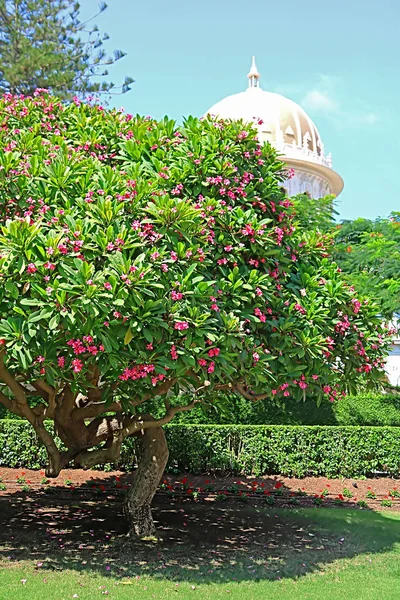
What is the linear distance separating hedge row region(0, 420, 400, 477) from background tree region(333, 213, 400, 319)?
3.32m

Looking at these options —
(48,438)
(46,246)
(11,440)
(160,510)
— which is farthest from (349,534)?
(11,440)

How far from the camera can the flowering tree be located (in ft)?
20.9

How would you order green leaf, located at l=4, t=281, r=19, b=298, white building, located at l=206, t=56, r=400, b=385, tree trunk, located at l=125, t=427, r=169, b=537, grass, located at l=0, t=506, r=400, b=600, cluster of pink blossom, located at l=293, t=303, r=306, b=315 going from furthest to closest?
white building, located at l=206, t=56, r=400, b=385 < tree trunk, located at l=125, t=427, r=169, b=537 < cluster of pink blossom, located at l=293, t=303, r=306, b=315 < grass, located at l=0, t=506, r=400, b=600 < green leaf, located at l=4, t=281, r=19, b=298

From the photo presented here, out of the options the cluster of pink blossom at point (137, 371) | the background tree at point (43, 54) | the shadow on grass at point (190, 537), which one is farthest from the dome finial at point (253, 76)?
the cluster of pink blossom at point (137, 371)

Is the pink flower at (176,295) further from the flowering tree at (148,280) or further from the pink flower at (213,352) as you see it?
the pink flower at (213,352)

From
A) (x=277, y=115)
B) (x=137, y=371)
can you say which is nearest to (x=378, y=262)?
(x=137, y=371)

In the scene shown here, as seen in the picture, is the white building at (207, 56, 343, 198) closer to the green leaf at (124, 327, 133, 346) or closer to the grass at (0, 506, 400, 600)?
the grass at (0, 506, 400, 600)

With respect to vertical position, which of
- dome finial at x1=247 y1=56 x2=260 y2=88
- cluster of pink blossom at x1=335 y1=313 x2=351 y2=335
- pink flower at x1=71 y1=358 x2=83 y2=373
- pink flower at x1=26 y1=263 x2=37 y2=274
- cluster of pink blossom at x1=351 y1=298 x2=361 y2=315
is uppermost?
dome finial at x1=247 y1=56 x2=260 y2=88

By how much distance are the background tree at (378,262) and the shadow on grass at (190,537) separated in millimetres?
5855

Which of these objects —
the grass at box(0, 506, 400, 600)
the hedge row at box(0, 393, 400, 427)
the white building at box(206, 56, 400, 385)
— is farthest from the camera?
the white building at box(206, 56, 400, 385)

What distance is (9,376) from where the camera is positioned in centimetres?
777

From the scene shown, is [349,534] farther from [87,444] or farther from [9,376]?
[9,376]

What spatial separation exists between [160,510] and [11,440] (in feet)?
15.4

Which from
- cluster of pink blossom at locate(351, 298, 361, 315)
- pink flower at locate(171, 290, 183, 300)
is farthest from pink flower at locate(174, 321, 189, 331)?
cluster of pink blossom at locate(351, 298, 361, 315)
